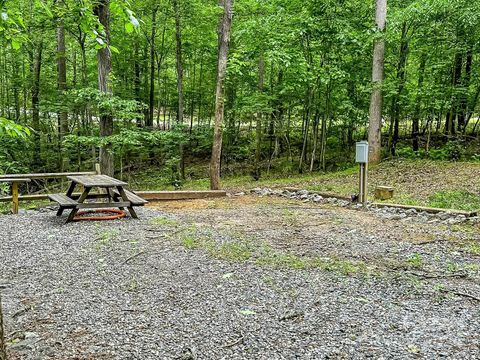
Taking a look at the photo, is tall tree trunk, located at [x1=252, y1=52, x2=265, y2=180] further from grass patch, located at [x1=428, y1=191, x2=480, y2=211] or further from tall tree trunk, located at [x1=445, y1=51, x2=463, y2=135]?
grass patch, located at [x1=428, y1=191, x2=480, y2=211]

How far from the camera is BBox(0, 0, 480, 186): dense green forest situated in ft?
31.9

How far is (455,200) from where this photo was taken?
6.96m

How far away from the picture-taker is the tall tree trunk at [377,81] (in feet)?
34.7

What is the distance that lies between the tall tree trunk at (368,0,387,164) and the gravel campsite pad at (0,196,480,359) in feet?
19.2

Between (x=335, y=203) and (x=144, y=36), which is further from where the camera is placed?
(x=144, y=36)

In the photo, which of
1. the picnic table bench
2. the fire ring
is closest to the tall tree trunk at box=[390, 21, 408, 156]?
the fire ring

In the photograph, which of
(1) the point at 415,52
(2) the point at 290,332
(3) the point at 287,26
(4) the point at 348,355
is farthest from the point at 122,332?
(1) the point at 415,52

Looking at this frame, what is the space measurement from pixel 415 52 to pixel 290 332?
10780mm

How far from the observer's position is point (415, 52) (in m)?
11.2

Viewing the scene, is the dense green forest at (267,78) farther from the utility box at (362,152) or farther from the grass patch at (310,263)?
the grass patch at (310,263)

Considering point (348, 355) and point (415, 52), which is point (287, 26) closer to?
point (415, 52)

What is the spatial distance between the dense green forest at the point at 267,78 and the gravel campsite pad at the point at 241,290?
3826 mm

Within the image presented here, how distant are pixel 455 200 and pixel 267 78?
9434 millimetres

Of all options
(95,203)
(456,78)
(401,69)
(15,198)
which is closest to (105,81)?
(15,198)
